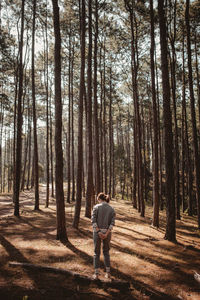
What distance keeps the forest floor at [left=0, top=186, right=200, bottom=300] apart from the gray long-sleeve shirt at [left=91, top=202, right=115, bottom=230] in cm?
120

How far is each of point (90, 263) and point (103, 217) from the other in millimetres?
1839

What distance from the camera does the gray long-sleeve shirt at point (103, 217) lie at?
169 inches

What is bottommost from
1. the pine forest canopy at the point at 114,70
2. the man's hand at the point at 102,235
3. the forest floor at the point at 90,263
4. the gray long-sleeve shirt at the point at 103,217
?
the forest floor at the point at 90,263

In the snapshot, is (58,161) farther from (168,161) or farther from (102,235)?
(168,161)

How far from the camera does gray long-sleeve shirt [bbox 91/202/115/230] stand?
14.1ft

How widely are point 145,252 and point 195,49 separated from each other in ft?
50.7

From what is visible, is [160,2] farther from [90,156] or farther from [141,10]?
[90,156]

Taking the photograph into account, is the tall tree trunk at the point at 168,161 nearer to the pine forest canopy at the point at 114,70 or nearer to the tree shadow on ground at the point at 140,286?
the pine forest canopy at the point at 114,70

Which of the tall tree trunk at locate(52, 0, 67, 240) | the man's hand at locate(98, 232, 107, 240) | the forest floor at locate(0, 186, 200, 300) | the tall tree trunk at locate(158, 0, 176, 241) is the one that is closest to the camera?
the forest floor at locate(0, 186, 200, 300)

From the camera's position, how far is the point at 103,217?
4.34 meters

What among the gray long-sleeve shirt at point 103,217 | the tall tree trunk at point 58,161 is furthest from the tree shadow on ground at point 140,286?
the tall tree trunk at point 58,161

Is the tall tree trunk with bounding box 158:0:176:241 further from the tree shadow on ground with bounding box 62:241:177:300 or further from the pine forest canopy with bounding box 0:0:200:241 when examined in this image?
the tree shadow on ground with bounding box 62:241:177:300

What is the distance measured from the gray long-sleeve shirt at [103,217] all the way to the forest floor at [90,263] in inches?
47.4

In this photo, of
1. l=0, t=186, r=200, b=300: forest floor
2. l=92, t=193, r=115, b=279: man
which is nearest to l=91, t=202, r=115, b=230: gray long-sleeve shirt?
l=92, t=193, r=115, b=279: man
